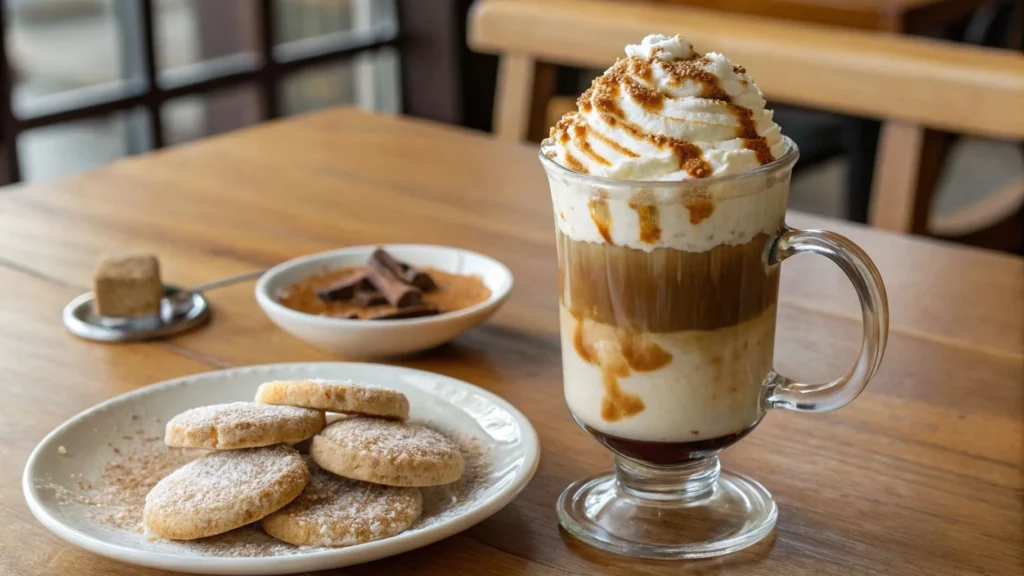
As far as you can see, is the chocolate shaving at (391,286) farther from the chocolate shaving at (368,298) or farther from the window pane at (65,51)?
the window pane at (65,51)

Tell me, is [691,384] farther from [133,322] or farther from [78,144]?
[78,144]

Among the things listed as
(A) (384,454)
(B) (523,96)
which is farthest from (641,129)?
(B) (523,96)

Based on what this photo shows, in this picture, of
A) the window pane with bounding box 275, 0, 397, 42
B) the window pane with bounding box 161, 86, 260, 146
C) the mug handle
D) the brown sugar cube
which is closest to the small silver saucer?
the brown sugar cube

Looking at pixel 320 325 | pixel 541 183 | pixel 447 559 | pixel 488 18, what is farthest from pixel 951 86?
pixel 447 559

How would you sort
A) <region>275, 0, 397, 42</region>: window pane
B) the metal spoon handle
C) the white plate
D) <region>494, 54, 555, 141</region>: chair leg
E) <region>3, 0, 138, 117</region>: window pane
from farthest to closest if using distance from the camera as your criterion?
<region>275, 0, 397, 42</region>: window pane, <region>3, 0, 138, 117</region>: window pane, <region>494, 54, 555, 141</region>: chair leg, the metal spoon handle, the white plate

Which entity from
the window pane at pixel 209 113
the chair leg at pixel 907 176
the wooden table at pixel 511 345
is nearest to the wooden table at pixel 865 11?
the chair leg at pixel 907 176

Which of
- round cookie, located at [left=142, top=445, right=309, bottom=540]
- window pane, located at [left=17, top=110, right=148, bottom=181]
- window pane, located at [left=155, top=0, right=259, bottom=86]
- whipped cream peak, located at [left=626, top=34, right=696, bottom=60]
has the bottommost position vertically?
window pane, located at [left=17, top=110, right=148, bottom=181]

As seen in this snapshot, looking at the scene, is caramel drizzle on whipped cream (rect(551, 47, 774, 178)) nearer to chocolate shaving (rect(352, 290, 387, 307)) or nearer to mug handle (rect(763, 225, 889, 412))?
mug handle (rect(763, 225, 889, 412))
